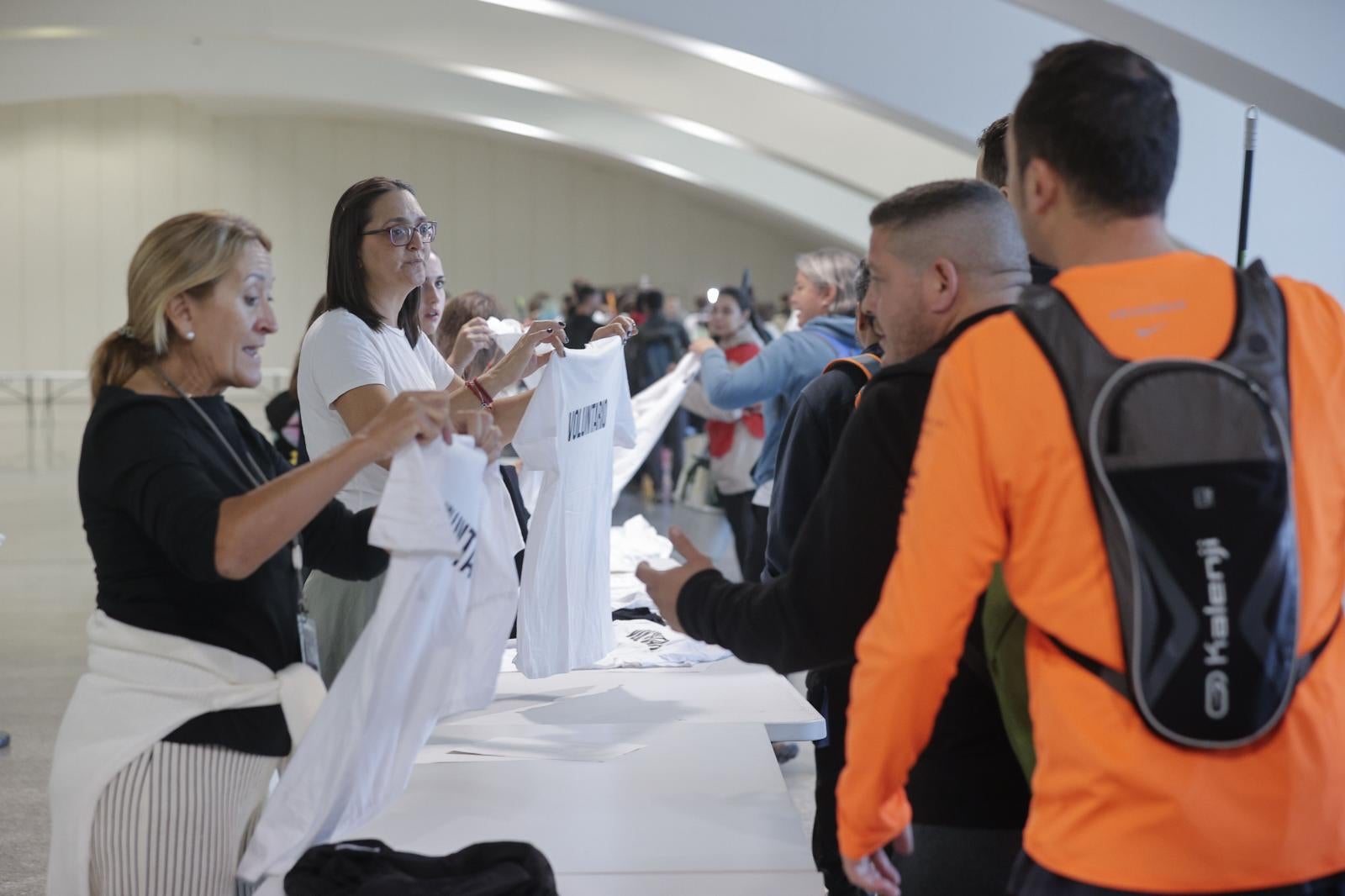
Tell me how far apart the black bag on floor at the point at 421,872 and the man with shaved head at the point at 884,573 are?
1.29ft

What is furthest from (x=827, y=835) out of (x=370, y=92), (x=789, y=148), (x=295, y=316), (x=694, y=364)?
(x=295, y=316)

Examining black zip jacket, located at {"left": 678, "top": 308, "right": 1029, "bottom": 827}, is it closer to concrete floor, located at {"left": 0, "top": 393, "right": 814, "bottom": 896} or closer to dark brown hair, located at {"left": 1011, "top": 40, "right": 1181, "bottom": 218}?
dark brown hair, located at {"left": 1011, "top": 40, "right": 1181, "bottom": 218}

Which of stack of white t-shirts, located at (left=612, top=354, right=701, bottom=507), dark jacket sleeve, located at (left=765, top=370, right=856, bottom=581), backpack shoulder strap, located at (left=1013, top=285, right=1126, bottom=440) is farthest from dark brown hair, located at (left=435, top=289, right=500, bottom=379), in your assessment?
backpack shoulder strap, located at (left=1013, top=285, right=1126, bottom=440)

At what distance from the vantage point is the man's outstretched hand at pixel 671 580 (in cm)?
181

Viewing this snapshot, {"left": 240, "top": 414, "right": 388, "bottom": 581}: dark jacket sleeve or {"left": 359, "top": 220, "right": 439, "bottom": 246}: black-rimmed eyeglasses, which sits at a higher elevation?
{"left": 359, "top": 220, "right": 439, "bottom": 246}: black-rimmed eyeglasses

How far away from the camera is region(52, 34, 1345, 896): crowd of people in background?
1.30 meters

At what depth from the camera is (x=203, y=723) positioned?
1.88 meters

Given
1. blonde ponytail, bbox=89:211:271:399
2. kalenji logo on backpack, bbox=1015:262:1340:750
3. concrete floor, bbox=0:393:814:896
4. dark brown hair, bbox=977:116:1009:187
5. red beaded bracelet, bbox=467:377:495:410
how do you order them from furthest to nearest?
1. concrete floor, bbox=0:393:814:896
2. red beaded bracelet, bbox=467:377:495:410
3. dark brown hair, bbox=977:116:1009:187
4. blonde ponytail, bbox=89:211:271:399
5. kalenji logo on backpack, bbox=1015:262:1340:750

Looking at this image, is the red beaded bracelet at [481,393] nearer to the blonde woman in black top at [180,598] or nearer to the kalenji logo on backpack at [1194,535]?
the blonde woman in black top at [180,598]

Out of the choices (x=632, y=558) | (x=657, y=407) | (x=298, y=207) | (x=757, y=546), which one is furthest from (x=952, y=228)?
(x=298, y=207)

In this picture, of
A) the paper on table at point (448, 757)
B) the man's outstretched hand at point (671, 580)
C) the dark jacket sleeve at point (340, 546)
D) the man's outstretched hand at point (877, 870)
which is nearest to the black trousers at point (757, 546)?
the paper on table at point (448, 757)

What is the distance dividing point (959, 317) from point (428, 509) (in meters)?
0.77

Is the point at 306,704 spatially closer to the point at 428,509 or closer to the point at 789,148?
the point at 428,509

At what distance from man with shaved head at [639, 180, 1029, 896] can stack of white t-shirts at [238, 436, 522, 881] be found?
1.12ft
